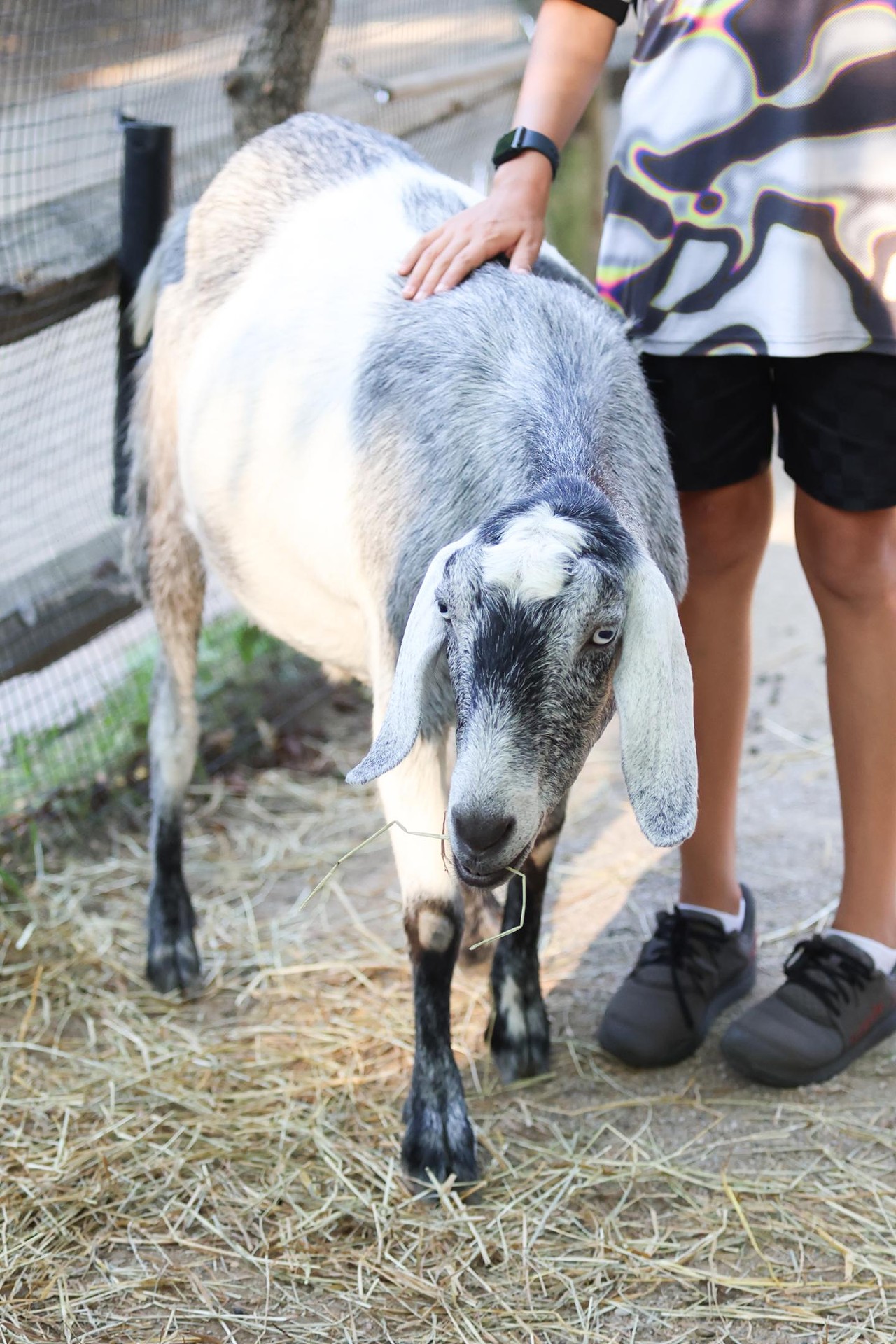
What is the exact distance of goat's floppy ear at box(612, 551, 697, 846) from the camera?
1658mm

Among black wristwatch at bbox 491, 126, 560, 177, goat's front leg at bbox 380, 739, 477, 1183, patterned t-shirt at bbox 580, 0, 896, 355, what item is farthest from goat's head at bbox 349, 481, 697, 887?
black wristwatch at bbox 491, 126, 560, 177

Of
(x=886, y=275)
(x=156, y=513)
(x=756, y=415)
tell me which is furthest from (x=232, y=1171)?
(x=886, y=275)

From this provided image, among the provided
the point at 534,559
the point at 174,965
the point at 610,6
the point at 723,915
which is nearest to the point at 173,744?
the point at 174,965

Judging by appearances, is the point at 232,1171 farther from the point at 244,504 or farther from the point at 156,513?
the point at 156,513

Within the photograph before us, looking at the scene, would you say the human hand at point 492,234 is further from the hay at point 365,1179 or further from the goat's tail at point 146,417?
the hay at point 365,1179

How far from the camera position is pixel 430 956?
2.19 meters

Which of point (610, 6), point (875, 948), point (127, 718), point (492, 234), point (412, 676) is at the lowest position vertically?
point (127, 718)

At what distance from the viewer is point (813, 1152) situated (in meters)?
2.27

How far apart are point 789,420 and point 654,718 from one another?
2.65 feet

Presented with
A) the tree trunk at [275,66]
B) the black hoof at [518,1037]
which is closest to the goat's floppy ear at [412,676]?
the black hoof at [518,1037]

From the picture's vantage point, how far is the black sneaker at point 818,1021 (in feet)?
7.86

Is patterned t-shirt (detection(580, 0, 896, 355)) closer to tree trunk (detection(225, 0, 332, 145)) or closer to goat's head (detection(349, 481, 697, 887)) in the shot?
goat's head (detection(349, 481, 697, 887))

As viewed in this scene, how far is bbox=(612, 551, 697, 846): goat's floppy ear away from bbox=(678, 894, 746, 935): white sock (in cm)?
100

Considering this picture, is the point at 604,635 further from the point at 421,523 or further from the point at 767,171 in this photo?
the point at 767,171
